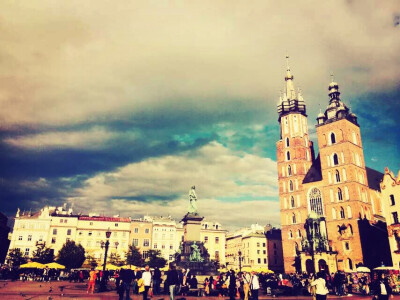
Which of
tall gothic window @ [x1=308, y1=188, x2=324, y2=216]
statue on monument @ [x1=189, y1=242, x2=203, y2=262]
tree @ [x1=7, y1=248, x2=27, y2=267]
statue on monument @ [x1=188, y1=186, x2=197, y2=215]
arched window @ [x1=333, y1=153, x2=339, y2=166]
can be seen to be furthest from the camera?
tall gothic window @ [x1=308, y1=188, x2=324, y2=216]

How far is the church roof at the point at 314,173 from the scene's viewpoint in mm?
61487

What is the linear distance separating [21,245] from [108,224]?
18.1 meters

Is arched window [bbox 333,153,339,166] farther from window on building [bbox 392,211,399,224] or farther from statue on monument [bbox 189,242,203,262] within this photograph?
statue on monument [bbox 189,242,203,262]

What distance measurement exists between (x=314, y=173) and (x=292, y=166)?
474 cm

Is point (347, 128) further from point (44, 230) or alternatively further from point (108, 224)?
point (44, 230)

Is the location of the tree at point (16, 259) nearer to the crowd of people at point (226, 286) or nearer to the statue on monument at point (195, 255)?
the crowd of people at point (226, 286)

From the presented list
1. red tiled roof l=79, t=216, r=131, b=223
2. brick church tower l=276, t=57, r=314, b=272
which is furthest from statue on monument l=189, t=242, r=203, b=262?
red tiled roof l=79, t=216, r=131, b=223

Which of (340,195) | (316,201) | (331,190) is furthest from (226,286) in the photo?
(316,201)

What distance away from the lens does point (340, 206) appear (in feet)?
179

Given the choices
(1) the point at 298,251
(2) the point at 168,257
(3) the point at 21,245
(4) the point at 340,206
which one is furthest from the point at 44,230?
(4) the point at 340,206

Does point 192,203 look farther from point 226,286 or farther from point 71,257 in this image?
point 71,257

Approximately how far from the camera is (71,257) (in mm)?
56125

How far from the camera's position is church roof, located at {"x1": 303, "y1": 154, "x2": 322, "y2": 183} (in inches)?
2421

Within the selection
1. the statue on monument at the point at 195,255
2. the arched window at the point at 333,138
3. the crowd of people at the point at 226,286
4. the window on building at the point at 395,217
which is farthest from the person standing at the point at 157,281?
the arched window at the point at 333,138
